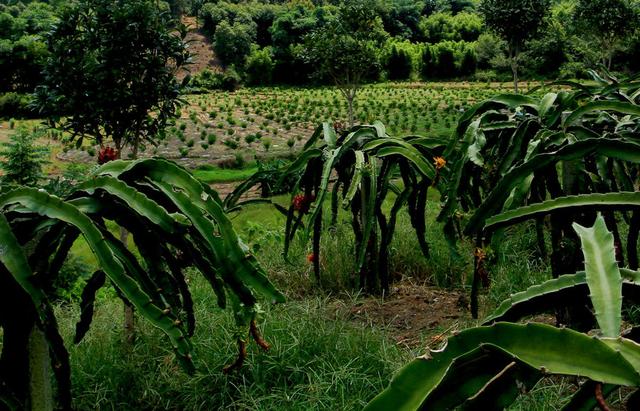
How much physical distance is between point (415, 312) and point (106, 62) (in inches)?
111

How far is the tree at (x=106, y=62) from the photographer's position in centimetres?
461

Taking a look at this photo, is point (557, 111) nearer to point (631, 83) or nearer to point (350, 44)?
point (631, 83)

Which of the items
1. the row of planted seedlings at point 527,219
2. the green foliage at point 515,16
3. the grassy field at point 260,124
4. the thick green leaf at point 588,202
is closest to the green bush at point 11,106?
the grassy field at point 260,124

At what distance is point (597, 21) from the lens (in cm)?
2064

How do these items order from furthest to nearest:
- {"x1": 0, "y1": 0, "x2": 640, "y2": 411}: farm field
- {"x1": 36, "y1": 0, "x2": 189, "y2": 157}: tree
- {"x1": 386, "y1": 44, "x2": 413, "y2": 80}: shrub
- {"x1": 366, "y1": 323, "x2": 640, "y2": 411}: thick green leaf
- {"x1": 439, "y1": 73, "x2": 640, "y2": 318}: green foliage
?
{"x1": 386, "y1": 44, "x2": 413, "y2": 80}: shrub → {"x1": 36, "y1": 0, "x2": 189, "y2": 157}: tree → {"x1": 439, "y1": 73, "x2": 640, "y2": 318}: green foliage → {"x1": 0, "y1": 0, "x2": 640, "y2": 411}: farm field → {"x1": 366, "y1": 323, "x2": 640, "y2": 411}: thick green leaf

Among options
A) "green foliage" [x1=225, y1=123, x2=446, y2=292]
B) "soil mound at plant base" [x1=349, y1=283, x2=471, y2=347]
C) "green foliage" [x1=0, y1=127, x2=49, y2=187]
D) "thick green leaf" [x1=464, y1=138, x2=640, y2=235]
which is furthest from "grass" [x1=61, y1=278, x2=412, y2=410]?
"green foliage" [x1=0, y1=127, x2=49, y2=187]

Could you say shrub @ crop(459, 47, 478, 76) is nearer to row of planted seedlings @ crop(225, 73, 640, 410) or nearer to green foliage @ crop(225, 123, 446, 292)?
row of planted seedlings @ crop(225, 73, 640, 410)

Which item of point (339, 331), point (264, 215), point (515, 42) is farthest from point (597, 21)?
point (339, 331)

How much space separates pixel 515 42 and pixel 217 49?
29.3m

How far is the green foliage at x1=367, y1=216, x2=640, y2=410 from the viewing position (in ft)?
3.42

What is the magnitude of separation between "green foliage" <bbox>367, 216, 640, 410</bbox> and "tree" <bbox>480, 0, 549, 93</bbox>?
21459 millimetres

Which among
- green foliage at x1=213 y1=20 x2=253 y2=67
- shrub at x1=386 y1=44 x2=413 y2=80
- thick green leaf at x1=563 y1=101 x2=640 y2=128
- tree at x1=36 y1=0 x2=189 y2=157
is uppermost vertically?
green foliage at x1=213 y1=20 x2=253 y2=67

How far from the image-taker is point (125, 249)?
2.18 meters

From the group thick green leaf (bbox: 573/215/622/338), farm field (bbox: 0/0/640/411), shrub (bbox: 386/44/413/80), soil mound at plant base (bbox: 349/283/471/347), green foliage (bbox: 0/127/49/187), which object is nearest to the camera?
thick green leaf (bbox: 573/215/622/338)
